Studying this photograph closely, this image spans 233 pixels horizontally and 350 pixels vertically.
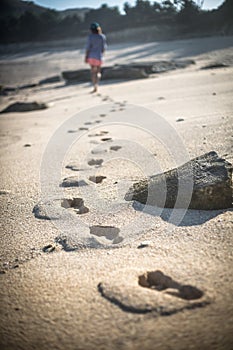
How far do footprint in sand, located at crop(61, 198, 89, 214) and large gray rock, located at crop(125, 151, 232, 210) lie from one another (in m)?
0.24

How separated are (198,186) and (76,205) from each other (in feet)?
2.04

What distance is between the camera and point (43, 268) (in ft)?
3.43

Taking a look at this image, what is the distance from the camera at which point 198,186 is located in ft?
4.06

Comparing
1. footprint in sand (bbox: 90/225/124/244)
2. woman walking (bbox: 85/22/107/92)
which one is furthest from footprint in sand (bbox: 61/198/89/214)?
woman walking (bbox: 85/22/107/92)

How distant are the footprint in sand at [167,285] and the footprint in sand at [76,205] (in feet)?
1.87

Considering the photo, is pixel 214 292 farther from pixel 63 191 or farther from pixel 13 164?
pixel 13 164

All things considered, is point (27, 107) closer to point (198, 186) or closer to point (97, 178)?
point (97, 178)

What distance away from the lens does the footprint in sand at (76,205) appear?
1447mm

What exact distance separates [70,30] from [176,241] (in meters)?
22.9

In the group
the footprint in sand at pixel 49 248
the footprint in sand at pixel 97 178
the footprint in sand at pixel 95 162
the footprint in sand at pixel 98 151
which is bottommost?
the footprint in sand at pixel 49 248

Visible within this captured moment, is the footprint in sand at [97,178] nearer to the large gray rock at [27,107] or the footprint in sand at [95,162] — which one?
the footprint in sand at [95,162]

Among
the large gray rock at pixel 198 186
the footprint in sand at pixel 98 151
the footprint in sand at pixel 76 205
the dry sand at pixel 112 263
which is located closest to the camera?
the dry sand at pixel 112 263

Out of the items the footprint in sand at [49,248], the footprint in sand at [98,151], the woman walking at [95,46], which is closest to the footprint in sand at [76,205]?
the footprint in sand at [49,248]

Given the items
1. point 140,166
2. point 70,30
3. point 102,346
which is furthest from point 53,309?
point 70,30
